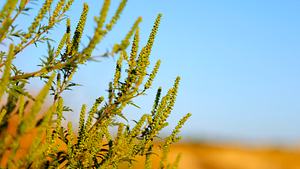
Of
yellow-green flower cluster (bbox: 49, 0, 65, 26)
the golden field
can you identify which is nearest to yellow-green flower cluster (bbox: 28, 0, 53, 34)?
yellow-green flower cluster (bbox: 49, 0, 65, 26)

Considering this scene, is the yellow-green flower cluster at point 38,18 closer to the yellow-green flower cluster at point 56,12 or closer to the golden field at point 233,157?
the yellow-green flower cluster at point 56,12

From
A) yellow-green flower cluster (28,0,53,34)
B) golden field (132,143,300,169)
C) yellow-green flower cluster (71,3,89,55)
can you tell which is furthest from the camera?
golden field (132,143,300,169)

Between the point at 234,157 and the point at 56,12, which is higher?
the point at 234,157

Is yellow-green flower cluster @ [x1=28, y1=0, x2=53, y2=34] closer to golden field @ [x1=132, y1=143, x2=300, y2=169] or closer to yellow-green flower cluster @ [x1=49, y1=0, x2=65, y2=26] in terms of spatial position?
yellow-green flower cluster @ [x1=49, y1=0, x2=65, y2=26]

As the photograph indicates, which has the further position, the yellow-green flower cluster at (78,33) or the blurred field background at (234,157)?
the blurred field background at (234,157)

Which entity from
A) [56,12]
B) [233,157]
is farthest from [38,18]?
[233,157]

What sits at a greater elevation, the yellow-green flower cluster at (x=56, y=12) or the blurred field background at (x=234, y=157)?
the blurred field background at (x=234, y=157)

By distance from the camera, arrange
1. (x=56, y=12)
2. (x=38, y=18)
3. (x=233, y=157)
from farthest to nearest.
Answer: (x=233, y=157) → (x=56, y=12) → (x=38, y=18)

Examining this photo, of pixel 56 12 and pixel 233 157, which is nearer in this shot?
pixel 56 12

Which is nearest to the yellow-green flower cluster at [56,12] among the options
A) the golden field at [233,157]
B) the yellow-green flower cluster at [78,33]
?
the yellow-green flower cluster at [78,33]

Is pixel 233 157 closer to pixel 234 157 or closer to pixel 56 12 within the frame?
pixel 234 157

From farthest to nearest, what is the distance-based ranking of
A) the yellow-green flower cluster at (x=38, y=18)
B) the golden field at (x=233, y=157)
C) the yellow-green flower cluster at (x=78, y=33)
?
1. the golden field at (x=233, y=157)
2. the yellow-green flower cluster at (x=78, y=33)
3. the yellow-green flower cluster at (x=38, y=18)

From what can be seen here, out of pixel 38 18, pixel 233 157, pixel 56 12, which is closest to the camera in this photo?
pixel 38 18

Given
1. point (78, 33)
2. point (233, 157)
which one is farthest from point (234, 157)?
point (78, 33)
